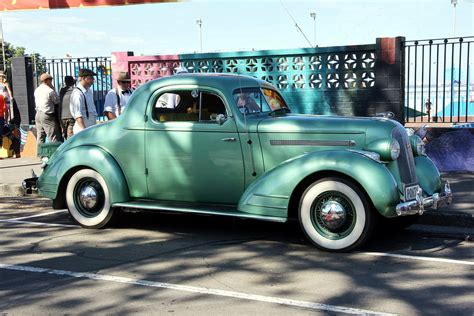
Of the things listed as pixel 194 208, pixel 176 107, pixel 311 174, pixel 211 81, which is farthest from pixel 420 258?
pixel 176 107

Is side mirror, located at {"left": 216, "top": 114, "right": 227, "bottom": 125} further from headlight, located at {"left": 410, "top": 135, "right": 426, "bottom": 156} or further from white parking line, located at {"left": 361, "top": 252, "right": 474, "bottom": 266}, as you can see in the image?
headlight, located at {"left": 410, "top": 135, "right": 426, "bottom": 156}

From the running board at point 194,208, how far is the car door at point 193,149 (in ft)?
0.34

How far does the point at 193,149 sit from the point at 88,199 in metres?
1.57

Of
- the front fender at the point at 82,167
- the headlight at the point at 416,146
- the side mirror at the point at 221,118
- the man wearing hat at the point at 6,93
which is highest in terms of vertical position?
the man wearing hat at the point at 6,93

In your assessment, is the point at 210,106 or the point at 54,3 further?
the point at 54,3

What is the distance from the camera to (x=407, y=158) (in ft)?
19.2

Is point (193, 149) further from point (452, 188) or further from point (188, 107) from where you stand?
point (452, 188)

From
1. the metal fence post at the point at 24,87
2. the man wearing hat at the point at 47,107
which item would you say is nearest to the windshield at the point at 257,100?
the man wearing hat at the point at 47,107

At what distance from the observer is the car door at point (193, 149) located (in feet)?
20.4

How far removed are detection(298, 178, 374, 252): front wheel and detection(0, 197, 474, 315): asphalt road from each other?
0.17 meters

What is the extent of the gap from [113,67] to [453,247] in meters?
9.10

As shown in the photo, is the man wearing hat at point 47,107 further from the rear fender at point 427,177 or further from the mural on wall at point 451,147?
the rear fender at point 427,177

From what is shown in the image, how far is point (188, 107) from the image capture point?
6.51m

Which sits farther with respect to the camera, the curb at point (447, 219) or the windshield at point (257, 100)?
the curb at point (447, 219)
